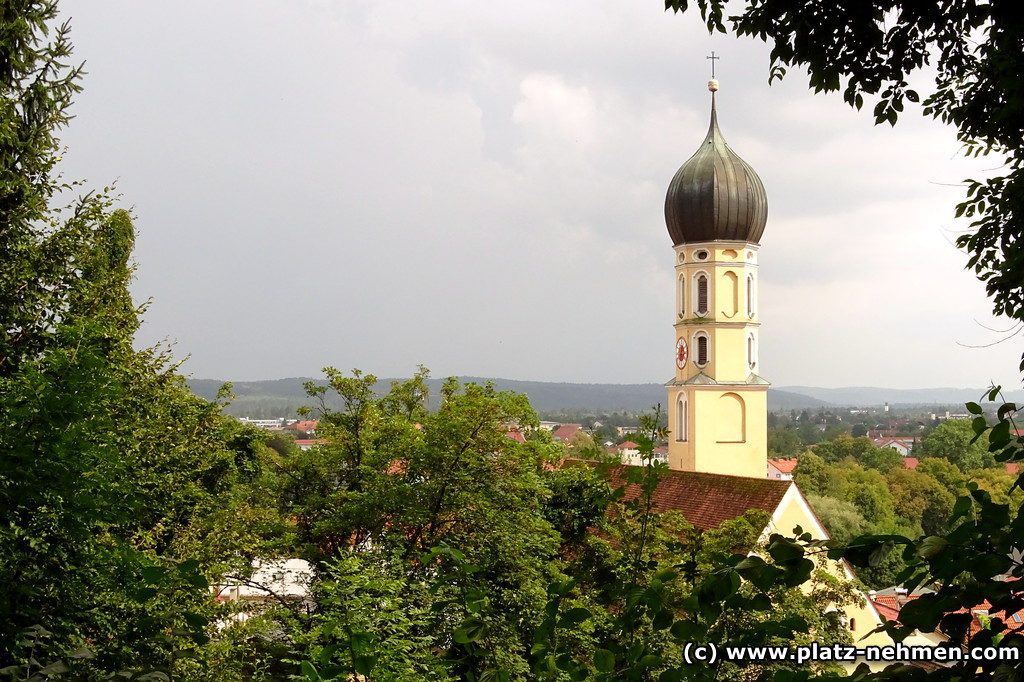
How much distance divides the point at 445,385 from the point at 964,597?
14.7m

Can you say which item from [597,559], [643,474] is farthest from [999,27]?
[597,559]

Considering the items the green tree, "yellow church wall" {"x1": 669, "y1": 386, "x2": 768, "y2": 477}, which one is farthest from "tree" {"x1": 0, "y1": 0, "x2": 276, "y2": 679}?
the green tree

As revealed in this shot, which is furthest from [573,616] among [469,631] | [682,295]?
[682,295]

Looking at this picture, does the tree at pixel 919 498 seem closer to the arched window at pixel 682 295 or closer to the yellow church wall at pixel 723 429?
the yellow church wall at pixel 723 429

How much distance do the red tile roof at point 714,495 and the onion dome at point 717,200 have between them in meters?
14.7

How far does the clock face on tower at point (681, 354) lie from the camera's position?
36719mm

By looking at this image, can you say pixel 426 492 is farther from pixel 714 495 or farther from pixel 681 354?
pixel 681 354

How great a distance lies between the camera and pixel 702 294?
36.3 meters

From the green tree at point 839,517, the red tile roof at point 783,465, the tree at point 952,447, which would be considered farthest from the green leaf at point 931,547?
the red tile roof at point 783,465

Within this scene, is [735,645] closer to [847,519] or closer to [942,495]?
[847,519]

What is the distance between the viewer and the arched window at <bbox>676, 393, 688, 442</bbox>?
1426 inches

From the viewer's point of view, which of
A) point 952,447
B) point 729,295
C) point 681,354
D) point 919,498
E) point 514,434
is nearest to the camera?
point 514,434

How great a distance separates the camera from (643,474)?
2842 millimetres

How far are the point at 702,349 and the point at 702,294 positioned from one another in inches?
91.5
